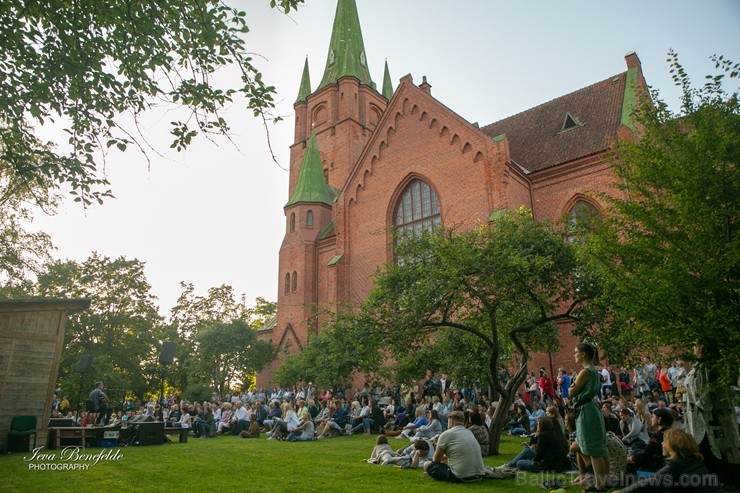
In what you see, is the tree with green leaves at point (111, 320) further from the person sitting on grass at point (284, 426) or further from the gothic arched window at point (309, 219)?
the person sitting on grass at point (284, 426)

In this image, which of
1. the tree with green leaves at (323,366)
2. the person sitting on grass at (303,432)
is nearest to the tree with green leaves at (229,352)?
the tree with green leaves at (323,366)

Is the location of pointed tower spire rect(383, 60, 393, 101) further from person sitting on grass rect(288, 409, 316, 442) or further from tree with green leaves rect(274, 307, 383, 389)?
person sitting on grass rect(288, 409, 316, 442)

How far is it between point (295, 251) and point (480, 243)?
2200 cm

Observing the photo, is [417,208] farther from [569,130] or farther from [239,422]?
[239,422]

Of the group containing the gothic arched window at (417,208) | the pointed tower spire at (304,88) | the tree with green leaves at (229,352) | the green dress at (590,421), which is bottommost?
the green dress at (590,421)

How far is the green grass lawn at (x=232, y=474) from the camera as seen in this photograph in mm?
7234

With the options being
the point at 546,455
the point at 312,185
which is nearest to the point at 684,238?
the point at 546,455

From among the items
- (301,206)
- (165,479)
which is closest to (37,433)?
(165,479)

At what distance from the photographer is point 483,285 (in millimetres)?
11453

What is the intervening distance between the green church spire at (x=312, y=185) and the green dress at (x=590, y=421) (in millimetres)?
28632

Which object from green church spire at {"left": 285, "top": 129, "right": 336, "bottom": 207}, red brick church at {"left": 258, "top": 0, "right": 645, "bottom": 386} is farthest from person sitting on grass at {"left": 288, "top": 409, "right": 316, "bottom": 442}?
green church spire at {"left": 285, "top": 129, "right": 336, "bottom": 207}

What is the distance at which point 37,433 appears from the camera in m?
12.7

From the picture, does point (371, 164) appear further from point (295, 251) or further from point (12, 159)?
point (12, 159)

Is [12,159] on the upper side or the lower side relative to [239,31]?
lower
